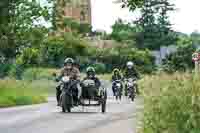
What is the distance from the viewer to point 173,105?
1038 centimetres

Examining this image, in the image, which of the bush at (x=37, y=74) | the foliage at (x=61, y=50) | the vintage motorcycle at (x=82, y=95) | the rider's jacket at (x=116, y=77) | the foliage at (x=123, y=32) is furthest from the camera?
the foliage at (x=123, y=32)

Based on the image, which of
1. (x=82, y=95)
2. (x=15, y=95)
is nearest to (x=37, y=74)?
(x=15, y=95)

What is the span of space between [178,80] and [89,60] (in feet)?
241

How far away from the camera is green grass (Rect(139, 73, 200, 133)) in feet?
32.6

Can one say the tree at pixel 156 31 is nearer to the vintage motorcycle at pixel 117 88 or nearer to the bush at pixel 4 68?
the bush at pixel 4 68

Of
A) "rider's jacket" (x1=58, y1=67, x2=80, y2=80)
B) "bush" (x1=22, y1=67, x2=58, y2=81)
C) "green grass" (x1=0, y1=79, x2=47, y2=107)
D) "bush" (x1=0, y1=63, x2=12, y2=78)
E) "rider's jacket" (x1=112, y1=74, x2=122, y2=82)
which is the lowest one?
"bush" (x1=22, y1=67, x2=58, y2=81)

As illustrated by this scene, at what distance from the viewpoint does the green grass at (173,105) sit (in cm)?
995

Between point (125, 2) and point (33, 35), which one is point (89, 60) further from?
point (125, 2)

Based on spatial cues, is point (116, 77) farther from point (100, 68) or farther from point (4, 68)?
point (100, 68)

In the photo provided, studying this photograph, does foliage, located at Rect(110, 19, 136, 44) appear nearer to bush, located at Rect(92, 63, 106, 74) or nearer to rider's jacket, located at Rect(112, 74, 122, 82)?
bush, located at Rect(92, 63, 106, 74)

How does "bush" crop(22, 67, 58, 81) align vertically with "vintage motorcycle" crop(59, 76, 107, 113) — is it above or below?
below

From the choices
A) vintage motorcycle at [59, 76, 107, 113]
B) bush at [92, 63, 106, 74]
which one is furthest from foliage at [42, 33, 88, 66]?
vintage motorcycle at [59, 76, 107, 113]

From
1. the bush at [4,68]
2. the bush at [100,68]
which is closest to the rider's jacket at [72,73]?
the bush at [4,68]

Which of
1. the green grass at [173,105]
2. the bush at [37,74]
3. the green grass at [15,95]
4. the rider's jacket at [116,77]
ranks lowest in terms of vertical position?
the bush at [37,74]
